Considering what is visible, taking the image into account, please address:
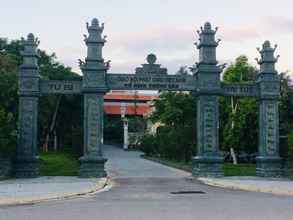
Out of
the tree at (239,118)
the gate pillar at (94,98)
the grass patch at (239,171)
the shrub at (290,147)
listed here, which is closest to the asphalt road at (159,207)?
the gate pillar at (94,98)

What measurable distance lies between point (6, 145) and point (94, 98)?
186 inches

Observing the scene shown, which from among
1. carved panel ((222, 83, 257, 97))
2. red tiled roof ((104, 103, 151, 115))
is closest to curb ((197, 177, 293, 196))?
carved panel ((222, 83, 257, 97))

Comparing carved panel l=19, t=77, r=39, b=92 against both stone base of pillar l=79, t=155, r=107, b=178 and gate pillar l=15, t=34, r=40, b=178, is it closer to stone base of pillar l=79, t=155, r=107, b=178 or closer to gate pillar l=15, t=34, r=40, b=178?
gate pillar l=15, t=34, r=40, b=178

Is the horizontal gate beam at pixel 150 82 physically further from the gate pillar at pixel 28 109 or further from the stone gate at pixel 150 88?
the gate pillar at pixel 28 109

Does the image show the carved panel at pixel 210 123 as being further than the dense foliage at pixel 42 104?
Yes

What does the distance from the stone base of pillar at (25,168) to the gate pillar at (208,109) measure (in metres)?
7.95

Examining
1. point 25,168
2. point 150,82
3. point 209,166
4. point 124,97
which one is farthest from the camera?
point 124,97

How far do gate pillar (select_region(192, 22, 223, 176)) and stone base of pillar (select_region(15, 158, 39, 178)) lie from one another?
7951 millimetres

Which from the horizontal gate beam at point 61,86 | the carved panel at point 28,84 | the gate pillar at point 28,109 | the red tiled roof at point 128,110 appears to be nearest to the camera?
the gate pillar at point 28,109

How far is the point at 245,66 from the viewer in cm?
4512

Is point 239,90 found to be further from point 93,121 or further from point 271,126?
point 93,121

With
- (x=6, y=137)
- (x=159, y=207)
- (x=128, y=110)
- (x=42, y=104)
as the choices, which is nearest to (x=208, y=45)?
(x=6, y=137)

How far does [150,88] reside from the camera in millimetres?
28500

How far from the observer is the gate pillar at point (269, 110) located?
2919 centimetres
